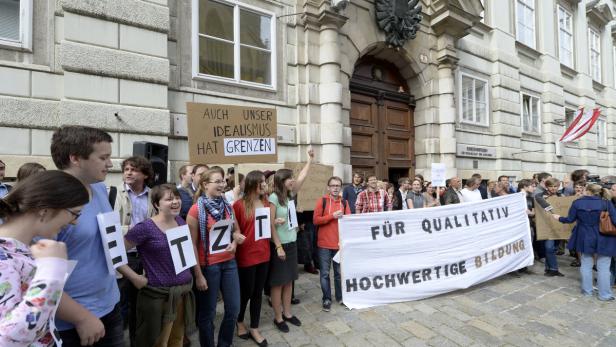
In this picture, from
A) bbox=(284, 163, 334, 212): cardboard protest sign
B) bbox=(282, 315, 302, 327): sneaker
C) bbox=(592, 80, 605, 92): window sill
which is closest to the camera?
bbox=(282, 315, 302, 327): sneaker

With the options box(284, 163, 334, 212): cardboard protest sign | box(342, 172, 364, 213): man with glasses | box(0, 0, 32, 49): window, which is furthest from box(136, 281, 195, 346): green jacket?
box(0, 0, 32, 49): window

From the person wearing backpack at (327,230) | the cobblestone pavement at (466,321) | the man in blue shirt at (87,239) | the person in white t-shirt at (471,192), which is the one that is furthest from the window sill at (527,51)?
the man in blue shirt at (87,239)

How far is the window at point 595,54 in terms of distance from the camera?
727 inches

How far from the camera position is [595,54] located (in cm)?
1902

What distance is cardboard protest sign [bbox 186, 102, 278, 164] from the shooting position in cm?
385

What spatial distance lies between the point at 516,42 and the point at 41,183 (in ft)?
53.0

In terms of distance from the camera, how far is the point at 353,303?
417 centimetres

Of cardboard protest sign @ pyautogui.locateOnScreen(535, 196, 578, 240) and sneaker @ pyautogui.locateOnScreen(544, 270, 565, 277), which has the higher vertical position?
cardboard protest sign @ pyautogui.locateOnScreen(535, 196, 578, 240)

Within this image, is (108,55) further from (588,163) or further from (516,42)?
(588,163)

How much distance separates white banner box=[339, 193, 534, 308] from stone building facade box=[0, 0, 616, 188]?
315 centimetres

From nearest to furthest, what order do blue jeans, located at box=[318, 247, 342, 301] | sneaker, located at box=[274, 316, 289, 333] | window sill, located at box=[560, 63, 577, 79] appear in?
sneaker, located at box=[274, 316, 289, 333]
blue jeans, located at box=[318, 247, 342, 301]
window sill, located at box=[560, 63, 577, 79]

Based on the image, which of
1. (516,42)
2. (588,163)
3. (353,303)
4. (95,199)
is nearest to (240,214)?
(95,199)

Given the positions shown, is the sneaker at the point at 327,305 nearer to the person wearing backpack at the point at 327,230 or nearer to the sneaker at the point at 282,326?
the person wearing backpack at the point at 327,230

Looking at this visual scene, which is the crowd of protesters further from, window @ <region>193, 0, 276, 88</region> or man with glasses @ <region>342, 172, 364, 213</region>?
window @ <region>193, 0, 276, 88</region>
